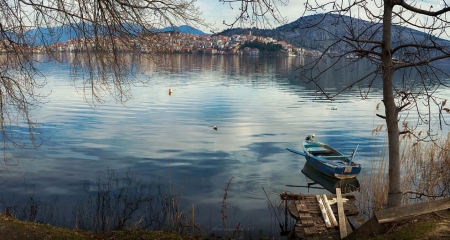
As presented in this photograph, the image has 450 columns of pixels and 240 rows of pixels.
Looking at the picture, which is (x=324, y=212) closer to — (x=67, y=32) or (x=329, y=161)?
(x=67, y=32)

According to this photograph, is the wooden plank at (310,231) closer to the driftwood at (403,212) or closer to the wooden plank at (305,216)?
the wooden plank at (305,216)

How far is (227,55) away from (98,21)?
5354 inches

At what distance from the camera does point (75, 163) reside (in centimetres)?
1448

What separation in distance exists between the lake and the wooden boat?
59 centimetres

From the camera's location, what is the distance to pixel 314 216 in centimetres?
729

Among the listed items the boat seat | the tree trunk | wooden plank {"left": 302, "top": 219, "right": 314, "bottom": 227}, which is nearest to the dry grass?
wooden plank {"left": 302, "top": 219, "right": 314, "bottom": 227}

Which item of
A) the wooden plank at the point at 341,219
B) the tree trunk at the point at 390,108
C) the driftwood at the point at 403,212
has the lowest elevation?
the wooden plank at the point at 341,219

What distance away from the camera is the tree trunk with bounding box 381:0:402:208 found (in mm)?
4969

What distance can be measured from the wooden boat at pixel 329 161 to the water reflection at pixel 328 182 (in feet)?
0.53

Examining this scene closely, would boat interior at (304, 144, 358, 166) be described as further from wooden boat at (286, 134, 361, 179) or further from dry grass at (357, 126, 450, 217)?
dry grass at (357, 126, 450, 217)

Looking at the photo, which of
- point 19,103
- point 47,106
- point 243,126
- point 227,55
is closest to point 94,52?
point 19,103

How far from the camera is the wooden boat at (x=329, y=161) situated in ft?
43.6

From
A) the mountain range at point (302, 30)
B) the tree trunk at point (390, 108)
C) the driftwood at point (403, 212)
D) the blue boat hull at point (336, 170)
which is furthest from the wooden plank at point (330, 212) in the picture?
the blue boat hull at point (336, 170)

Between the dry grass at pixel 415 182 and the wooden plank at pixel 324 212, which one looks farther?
the dry grass at pixel 415 182
